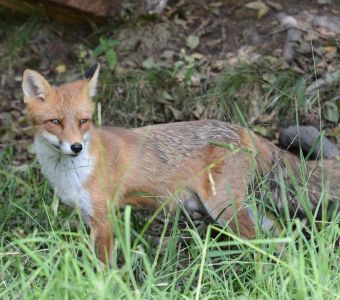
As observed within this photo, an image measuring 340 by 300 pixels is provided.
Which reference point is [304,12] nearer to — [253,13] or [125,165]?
[253,13]

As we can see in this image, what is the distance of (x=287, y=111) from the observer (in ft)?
24.6

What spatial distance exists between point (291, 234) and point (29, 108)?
225cm

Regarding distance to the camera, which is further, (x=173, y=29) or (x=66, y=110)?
(x=173, y=29)

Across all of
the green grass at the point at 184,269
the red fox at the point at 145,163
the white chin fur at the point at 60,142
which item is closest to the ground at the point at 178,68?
the red fox at the point at 145,163

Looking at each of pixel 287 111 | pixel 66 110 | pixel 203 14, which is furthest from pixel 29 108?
pixel 203 14

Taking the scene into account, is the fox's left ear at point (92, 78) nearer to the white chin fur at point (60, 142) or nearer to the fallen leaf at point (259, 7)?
the white chin fur at point (60, 142)

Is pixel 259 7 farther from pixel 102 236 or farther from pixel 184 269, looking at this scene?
pixel 184 269

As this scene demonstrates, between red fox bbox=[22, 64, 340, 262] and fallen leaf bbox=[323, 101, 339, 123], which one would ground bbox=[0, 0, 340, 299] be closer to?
fallen leaf bbox=[323, 101, 339, 123]

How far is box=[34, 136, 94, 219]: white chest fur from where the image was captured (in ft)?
18.2

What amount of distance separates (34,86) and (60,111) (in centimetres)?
33

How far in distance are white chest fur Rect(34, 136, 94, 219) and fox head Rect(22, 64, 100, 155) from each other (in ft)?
0.42

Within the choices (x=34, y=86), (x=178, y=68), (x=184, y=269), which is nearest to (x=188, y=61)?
(x=178, y=68)

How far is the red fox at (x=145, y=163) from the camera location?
5.47m

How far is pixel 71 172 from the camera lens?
5.58m
